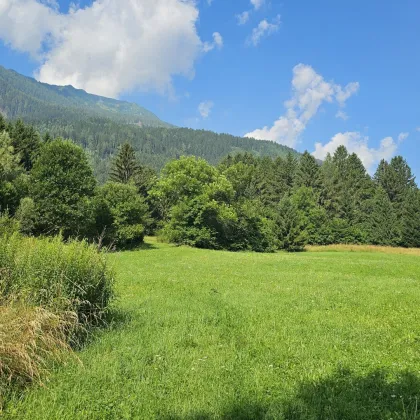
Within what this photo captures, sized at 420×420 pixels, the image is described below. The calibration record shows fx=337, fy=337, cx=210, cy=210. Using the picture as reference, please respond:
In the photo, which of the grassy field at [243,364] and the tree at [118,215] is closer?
the grassy field at [243,364]

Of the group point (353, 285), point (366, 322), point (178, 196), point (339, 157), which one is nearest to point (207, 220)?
point (178, 196)

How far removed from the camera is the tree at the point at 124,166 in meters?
70.1

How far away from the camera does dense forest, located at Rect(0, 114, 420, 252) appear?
108ft

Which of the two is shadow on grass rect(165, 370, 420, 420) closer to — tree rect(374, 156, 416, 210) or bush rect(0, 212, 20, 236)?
bush rect(0, 212, 20, 236)

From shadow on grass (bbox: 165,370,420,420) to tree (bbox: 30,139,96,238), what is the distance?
98.8ft

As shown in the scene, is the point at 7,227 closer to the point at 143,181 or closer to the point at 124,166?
the point at 124,166

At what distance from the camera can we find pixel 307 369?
236 inches

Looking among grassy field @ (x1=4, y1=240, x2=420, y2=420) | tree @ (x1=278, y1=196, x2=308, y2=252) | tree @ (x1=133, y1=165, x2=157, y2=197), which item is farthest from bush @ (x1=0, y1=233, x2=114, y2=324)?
tree @ (x1=133, y1=165, x2=157, y2=197)

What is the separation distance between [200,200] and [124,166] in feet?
106

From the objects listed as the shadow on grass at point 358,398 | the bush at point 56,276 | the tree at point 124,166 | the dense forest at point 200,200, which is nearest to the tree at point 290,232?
the dense forest at point 200,200

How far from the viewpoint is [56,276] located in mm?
6930

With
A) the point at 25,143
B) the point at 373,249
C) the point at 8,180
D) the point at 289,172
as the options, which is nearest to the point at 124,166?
the point at 25,143

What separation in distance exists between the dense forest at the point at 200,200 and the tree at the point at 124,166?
0.68ft

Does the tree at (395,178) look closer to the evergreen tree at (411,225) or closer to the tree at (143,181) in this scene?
the evergreen tree at (411,225)
